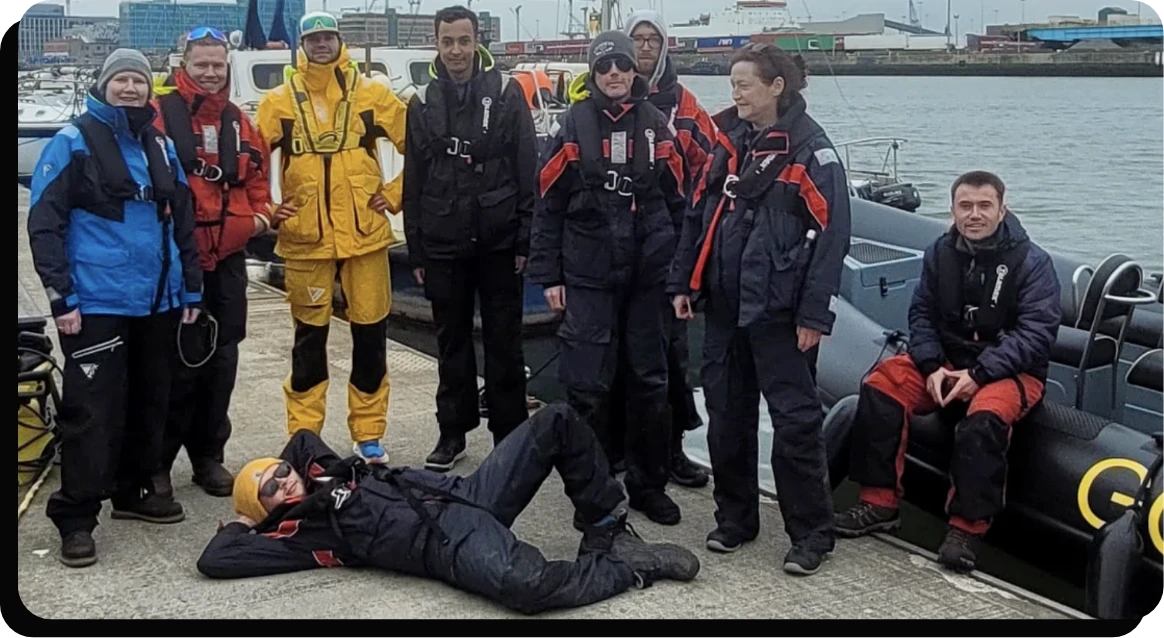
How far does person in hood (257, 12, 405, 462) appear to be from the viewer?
4.29m

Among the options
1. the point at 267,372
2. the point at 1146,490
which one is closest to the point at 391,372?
the point at 267,372

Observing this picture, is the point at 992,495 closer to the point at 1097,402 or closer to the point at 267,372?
the point at 1097,402

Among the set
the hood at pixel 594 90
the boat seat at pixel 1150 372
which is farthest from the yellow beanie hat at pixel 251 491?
the boat seat at pixel 1150 372

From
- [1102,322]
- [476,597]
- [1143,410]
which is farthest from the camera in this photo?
[1143,410]

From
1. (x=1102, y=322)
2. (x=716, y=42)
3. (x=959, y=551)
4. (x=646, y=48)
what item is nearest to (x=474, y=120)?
(x=646, y=48)

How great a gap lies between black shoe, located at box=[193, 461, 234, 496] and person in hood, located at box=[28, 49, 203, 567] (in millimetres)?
557

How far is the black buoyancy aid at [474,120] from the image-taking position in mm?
4348

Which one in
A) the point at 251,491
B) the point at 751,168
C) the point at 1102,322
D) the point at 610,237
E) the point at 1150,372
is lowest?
the point at 251,491

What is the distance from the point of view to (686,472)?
458cm

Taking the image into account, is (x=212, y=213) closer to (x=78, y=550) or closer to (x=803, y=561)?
(x=78, y=550)

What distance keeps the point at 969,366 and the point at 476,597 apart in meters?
1.80

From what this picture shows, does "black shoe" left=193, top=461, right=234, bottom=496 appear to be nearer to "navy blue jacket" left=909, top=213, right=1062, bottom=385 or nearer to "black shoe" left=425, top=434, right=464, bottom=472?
"black shoe" left=425, top=434, right=464, bottom=472

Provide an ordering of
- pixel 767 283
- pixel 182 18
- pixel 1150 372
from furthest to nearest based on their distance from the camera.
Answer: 1. pixel 182 18
2. pixel 1150 372
3. pixel 767 283

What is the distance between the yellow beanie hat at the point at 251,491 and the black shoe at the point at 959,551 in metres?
2.04
